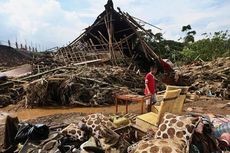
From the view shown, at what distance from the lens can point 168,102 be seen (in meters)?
5.96

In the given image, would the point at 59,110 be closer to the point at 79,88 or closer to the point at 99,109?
the point at 79,88

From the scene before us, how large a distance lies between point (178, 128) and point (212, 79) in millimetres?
12228

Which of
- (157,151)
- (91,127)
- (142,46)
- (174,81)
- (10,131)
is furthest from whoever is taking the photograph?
(142,46)

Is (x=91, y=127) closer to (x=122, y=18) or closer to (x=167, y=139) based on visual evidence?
(x=167, y=139)

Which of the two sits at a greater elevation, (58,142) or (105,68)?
(105,68)

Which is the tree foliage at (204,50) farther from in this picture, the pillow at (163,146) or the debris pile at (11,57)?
the pillow at (163,146)

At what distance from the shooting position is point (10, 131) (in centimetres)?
634

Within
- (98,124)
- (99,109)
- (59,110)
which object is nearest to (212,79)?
(99,109)

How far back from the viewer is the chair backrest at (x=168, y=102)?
19.0 ft

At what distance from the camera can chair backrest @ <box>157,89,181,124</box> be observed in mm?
5797

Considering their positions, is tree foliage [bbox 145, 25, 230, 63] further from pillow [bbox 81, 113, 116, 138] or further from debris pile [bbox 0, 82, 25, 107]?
pillow [bbox 81, 113, 116, 138]

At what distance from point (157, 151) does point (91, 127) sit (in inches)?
71.4

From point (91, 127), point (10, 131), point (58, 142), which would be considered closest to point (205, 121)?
point (91, 127)

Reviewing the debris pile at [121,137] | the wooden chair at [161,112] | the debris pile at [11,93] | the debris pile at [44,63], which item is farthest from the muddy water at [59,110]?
the wooden chair at [161,112]
